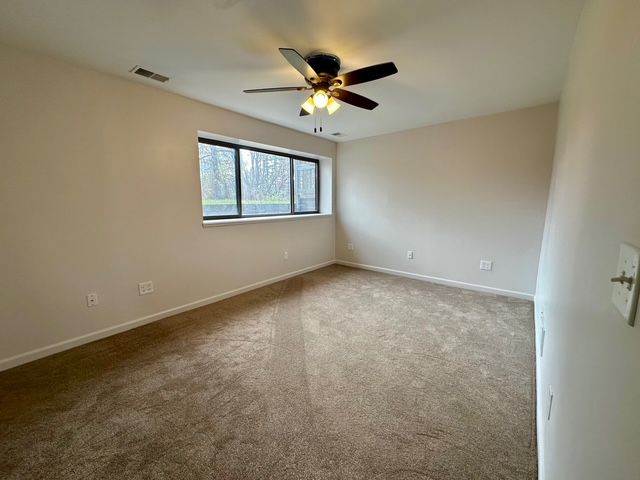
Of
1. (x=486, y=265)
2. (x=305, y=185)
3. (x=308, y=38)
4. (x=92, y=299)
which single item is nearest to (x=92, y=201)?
(x=92, y=299)

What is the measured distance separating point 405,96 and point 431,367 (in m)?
2.50

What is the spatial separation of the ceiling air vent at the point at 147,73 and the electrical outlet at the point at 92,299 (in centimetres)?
193

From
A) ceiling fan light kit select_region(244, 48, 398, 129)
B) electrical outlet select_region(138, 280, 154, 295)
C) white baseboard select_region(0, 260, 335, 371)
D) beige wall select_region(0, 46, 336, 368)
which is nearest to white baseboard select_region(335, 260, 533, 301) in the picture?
white baseboard select_region(0, 260, 335, 371)

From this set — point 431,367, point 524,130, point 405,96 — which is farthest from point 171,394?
point 524,130

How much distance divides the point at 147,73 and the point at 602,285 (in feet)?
10.1

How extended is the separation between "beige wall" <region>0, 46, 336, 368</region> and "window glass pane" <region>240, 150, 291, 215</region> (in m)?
0.61

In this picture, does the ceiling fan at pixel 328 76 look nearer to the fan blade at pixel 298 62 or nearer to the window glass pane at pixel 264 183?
the fan blade at pixel 298 62

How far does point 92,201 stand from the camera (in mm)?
2268

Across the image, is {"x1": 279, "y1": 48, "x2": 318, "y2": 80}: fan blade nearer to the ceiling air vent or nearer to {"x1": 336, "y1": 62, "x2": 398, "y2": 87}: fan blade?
{"x1": 336, "y1": 62, "x2": 398, "y2": 87}: fan blade

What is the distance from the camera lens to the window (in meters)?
3.32

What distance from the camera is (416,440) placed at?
1.40 metres

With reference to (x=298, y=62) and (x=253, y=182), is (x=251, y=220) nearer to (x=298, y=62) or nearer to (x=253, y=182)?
(x=253, y=182)

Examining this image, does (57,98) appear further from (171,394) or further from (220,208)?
(171,394)

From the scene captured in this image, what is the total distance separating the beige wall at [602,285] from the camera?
0.48 metres
